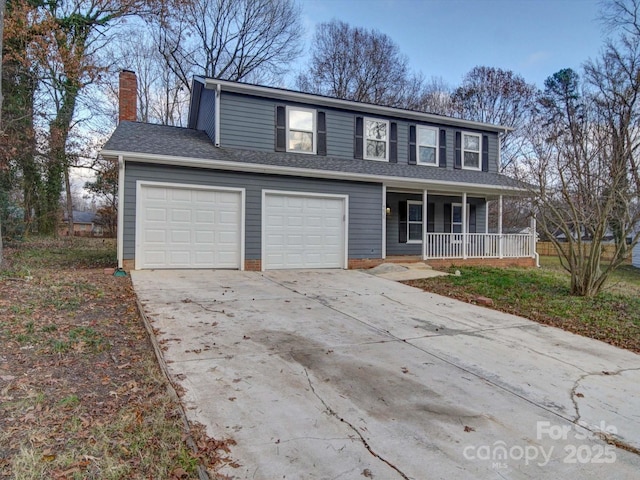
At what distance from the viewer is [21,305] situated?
5.62 m

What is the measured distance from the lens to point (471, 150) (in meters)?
15.3

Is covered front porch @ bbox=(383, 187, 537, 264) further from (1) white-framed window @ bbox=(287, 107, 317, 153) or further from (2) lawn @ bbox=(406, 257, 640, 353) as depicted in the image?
(1) white-framed window @ bbox=(287, 107, 317, 153)

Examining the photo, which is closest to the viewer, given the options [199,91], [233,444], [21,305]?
[233,444]

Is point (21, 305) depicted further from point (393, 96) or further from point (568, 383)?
point (393, 96)

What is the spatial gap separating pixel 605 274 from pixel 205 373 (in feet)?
26.6

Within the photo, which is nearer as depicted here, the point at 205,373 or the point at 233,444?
the point at 233,444

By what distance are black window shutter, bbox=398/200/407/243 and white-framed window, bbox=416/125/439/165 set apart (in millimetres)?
1656

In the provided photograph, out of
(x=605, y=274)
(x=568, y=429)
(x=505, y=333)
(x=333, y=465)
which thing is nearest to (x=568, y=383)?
(x=568, y=429)

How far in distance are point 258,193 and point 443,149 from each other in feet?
25.7

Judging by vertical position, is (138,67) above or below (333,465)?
above

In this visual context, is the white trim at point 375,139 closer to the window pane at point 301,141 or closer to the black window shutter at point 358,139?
the black window shutter at point 358,139

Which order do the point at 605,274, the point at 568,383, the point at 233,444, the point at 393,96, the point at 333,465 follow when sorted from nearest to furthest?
1. the point at 333,465
2. the point at 233,444
3. the point at 568,383
4. the point at 605,274
5. the point at 393,96

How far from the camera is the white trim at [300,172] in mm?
9164

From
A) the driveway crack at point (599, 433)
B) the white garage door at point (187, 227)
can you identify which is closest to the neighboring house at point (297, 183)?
the white garage door at point (187, 227)
